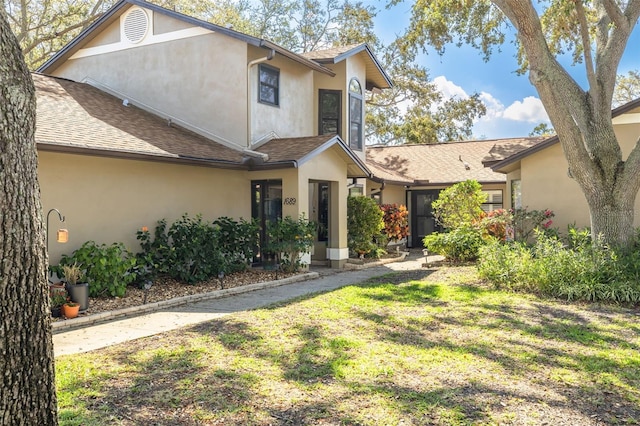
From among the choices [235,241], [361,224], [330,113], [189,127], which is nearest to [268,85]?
[189,127]

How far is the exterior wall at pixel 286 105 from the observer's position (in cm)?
1387

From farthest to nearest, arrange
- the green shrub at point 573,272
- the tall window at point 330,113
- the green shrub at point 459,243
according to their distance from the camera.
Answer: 1. the tall window at point 330,113
2. the green shrub at point 459,243
3. the green shrub at point 573,272

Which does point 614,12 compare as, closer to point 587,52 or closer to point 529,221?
point 587,52

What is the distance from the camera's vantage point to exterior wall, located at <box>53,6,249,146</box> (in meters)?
13.7

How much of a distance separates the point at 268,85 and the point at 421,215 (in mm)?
10089

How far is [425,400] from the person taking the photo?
446 cm

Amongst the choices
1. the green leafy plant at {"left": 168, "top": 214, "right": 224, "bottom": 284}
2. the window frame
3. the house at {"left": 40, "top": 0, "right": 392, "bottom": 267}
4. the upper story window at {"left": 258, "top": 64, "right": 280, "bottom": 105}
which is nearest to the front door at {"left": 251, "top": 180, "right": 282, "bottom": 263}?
the house at {"left": 40, "top": 0, "right": 392, "bottom": 267}

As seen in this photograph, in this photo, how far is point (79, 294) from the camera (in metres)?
8.00

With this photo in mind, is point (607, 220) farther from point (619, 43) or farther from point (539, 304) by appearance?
point (619, 43)

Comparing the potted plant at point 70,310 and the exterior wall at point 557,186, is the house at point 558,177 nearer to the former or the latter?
Answer: the exterior wall at point 557,186

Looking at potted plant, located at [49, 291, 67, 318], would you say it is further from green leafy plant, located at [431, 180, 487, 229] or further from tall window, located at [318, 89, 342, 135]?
green leafy plant, located at [431, 180, 487, 229]

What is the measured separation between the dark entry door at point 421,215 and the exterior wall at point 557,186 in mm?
7334

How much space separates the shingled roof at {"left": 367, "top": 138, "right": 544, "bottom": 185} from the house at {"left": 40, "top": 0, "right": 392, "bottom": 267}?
4150 millimetres

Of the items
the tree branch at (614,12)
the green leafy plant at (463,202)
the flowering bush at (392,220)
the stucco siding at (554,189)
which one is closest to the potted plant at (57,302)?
the green leafy plant at (463,202)
